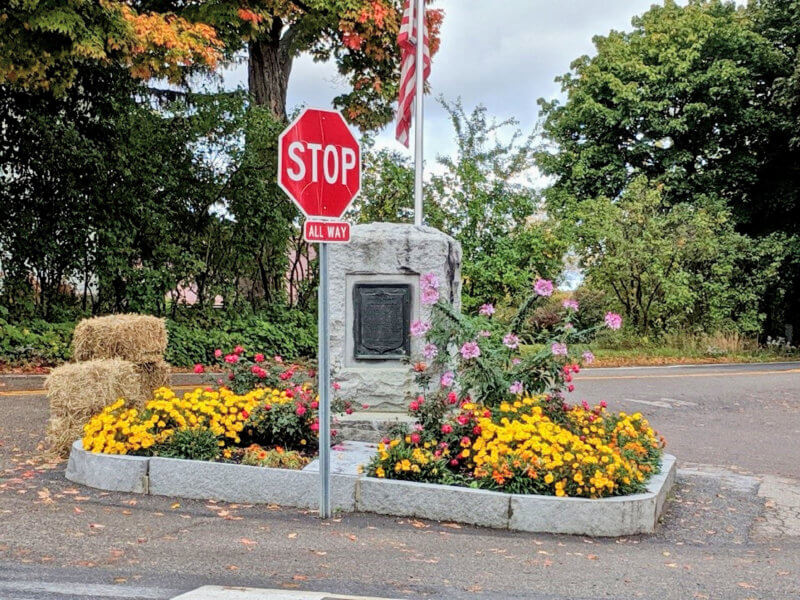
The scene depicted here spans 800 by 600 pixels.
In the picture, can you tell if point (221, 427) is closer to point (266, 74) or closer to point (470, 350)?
point (470, 350)

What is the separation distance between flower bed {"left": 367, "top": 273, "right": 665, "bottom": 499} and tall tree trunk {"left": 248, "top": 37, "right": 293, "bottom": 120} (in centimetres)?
1154

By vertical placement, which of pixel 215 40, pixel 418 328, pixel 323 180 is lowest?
pixel 418 328

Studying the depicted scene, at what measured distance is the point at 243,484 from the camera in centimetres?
636

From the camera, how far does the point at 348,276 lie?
27.1 ft

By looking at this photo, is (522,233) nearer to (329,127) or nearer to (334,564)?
(329,127)

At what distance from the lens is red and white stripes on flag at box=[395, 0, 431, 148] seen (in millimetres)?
9828

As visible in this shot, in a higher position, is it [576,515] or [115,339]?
[115,339]

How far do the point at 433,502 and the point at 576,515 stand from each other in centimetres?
104

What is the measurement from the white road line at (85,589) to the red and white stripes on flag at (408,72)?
6693 mm

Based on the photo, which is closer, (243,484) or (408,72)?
(243,484)

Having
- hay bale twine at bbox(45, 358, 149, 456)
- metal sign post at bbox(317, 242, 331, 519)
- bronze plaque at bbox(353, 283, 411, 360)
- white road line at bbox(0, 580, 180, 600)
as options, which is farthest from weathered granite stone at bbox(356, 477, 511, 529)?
hay bale twine at bbox(45, 358, 149, 456)

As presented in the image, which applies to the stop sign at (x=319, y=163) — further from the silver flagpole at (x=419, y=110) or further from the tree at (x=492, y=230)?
the tree at (x=492, y=230)

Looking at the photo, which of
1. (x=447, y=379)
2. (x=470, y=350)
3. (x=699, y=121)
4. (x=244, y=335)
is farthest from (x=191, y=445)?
(x=699, y=121)

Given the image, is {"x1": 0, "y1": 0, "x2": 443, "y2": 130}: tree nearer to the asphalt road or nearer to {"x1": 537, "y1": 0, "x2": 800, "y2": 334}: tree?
the asphalt road
